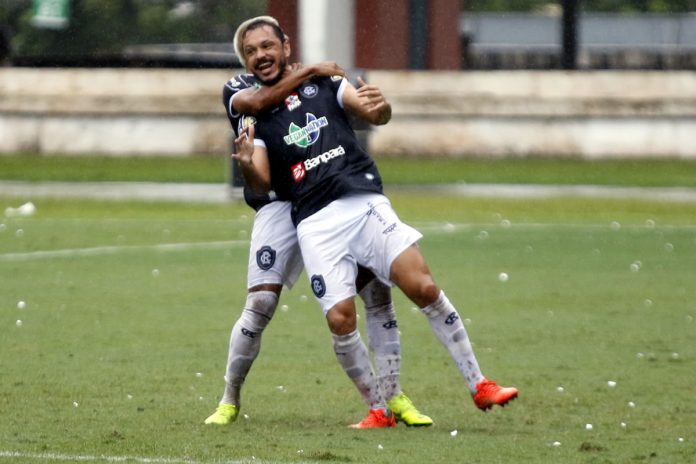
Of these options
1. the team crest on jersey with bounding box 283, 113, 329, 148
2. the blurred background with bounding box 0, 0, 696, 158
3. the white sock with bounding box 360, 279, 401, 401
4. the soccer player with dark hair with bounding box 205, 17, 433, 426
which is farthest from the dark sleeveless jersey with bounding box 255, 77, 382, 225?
the blurred background with bounding box 0, 0, 696, 158

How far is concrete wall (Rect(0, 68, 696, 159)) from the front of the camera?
33031 mm

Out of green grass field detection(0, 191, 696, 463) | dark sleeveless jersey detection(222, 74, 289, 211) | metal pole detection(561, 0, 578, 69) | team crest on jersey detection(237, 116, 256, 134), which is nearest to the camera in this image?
green grass field detection(0, 191, 696, 463)

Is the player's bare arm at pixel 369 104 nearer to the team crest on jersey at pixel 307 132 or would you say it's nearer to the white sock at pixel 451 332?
the team crest on jersey at pixel 307 132

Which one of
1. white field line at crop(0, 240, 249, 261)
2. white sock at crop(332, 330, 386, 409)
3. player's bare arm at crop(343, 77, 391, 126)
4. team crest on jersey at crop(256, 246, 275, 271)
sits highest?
player's bare arm at crop(343, 77, 391, 126)

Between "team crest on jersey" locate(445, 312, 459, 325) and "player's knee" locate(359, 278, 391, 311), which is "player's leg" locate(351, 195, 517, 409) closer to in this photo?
"team crest on jersey" locate(445, 312, 459, 325)

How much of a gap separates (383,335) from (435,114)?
2528cm

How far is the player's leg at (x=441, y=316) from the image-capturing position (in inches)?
313

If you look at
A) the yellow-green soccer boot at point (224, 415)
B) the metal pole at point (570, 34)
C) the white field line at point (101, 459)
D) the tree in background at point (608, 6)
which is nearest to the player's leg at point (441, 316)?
the yellow-green soccer boot at point (224, 415)

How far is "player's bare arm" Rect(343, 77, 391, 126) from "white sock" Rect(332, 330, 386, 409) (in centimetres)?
97

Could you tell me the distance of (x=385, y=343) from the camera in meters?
8.39

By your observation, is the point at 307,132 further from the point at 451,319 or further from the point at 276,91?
the point at 451,319

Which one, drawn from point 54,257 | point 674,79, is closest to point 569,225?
point 54,257

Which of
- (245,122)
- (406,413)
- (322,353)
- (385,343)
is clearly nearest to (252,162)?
(245,122)

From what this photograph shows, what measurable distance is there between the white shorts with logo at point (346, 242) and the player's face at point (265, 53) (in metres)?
0.64
